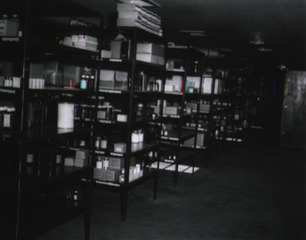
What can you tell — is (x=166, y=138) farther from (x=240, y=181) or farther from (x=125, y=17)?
(x=125, y=17)

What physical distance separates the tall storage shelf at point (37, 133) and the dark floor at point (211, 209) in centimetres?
59

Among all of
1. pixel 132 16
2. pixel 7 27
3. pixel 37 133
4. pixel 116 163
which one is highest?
pixel 132 16

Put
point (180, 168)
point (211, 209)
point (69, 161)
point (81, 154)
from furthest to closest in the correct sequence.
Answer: point (180, 168)
point (211, 209)
point (81, 154)
point (69, 161)

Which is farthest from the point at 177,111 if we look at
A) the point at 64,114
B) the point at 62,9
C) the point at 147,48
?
the point at 62,9

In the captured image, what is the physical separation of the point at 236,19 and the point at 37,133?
4551mm

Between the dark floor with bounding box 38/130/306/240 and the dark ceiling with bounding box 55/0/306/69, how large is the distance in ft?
8.44

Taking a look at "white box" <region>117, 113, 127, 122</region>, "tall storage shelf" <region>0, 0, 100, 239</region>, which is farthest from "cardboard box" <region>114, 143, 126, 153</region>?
"tall storage shelf" <region>0, 0, 100, 239</region>

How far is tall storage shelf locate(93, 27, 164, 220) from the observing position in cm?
468

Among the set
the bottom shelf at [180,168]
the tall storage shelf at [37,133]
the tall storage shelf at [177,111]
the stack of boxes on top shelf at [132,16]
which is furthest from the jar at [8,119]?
the bottom shelf at [180,168]

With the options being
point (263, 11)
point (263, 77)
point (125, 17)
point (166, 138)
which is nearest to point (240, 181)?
point (166, 138)

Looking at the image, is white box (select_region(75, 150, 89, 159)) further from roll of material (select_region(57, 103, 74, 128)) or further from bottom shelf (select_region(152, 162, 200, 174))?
bottom shelf (select_region(152, 162, 200, 174))

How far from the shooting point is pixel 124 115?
4973 mm

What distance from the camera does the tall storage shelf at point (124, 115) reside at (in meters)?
4.68

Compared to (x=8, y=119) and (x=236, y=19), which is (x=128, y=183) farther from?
(x=236, y=19)
